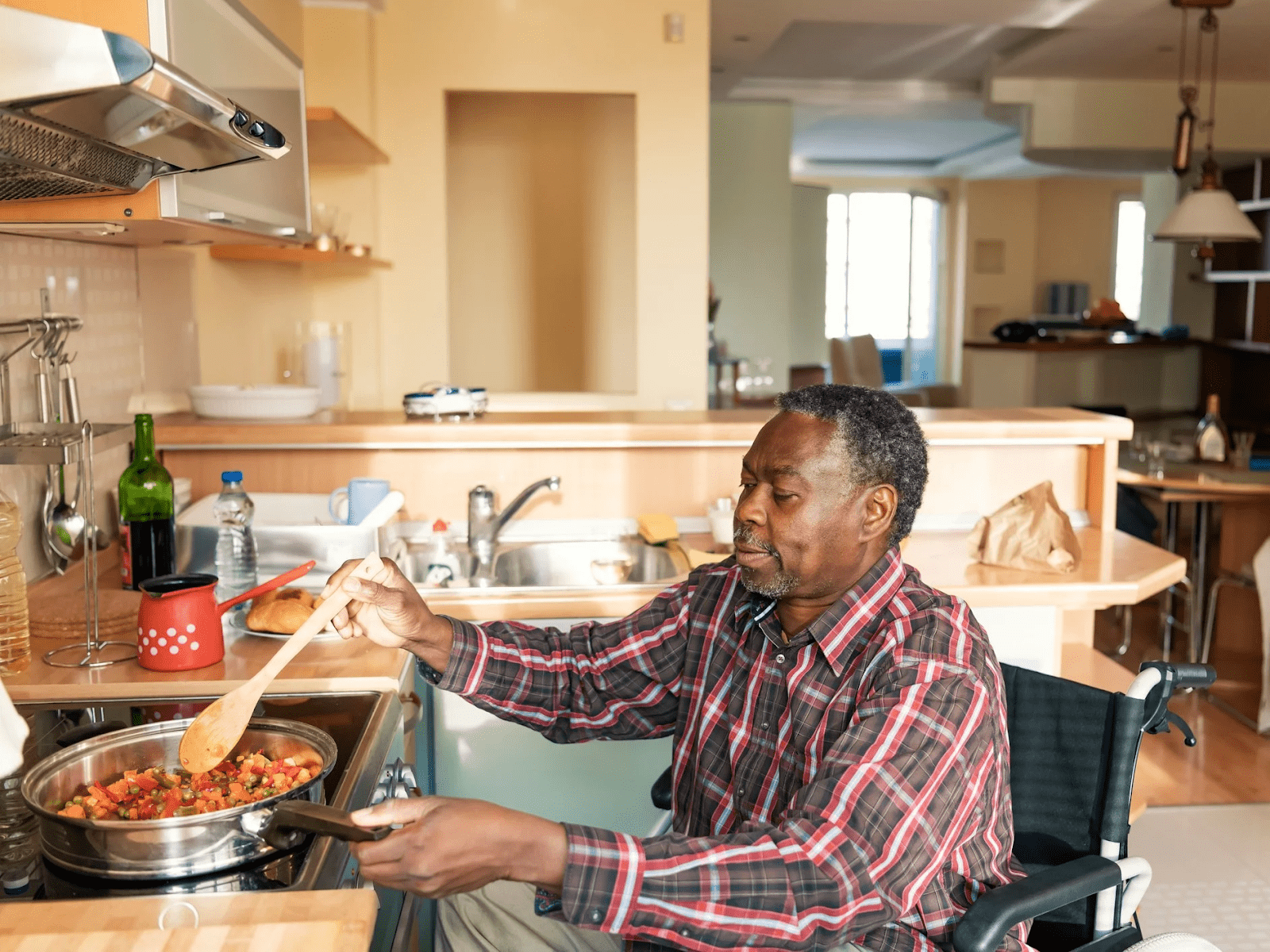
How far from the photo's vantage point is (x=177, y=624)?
1747mm

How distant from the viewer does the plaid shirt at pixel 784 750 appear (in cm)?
107

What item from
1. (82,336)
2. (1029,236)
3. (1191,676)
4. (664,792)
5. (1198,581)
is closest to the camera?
(1191,676)

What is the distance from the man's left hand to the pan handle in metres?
0.02

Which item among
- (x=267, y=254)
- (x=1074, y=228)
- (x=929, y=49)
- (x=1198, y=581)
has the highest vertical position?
(x=929, y=49)

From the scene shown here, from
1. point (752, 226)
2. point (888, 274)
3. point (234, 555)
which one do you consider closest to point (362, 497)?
point (234, 555)

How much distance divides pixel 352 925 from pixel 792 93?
7.39 meters

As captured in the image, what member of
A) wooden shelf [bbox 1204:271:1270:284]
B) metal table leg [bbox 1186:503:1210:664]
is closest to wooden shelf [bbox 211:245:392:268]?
metal table leg [bbox 1186:503:1210:664]

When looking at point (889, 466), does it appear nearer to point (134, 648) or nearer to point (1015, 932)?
point (1015, 932)

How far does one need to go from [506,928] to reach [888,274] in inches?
504

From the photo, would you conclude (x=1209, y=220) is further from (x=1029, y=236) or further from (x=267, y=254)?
(x=1029, y=236)

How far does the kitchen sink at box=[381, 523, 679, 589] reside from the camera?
261 cm

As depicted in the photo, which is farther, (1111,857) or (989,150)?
(989,150)

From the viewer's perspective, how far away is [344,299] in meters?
4.40

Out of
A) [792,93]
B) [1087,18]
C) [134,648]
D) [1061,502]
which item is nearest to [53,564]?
[134,648]
